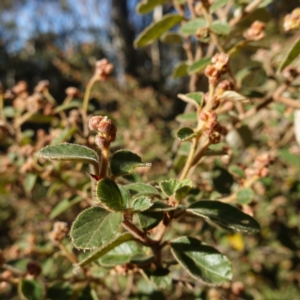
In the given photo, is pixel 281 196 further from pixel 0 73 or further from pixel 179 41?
pixel 0 73

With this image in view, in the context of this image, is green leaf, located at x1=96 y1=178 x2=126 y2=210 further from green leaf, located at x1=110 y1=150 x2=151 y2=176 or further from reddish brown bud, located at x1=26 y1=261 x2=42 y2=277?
reddish brown bud, located at x1=26 y1=261 x2=42 y2=277

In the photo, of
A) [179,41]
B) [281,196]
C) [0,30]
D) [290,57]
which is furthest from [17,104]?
[0,30]

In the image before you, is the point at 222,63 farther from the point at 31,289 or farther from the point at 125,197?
the point at 31,289

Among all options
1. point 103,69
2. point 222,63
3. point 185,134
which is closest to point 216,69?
point 222,63

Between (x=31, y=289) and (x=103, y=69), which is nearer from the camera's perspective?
(x=31, y=289)

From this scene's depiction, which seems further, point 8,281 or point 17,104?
point 17,104

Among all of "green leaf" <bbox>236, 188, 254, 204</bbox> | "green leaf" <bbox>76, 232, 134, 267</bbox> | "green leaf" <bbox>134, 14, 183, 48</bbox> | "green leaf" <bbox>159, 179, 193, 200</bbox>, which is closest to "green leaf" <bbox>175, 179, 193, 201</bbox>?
"green leaf" <bbox>159, 179, 193, 200</bbox>
